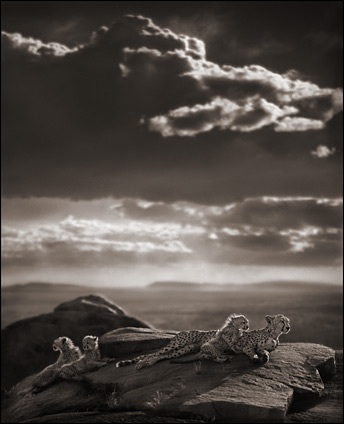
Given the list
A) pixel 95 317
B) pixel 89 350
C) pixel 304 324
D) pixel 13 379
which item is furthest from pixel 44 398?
pixel 304 324

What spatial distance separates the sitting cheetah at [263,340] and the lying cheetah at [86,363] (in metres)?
3.41

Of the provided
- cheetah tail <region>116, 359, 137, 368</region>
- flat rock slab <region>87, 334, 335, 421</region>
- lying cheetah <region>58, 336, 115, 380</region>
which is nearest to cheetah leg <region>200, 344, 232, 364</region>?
flat rock slab <region>87, 334, 335, 421</region>

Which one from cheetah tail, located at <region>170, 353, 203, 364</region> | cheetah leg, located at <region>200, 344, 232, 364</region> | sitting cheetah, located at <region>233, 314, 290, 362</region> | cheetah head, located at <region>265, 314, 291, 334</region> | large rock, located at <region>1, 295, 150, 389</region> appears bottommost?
large rock, located at <region>1, 295, 150, 389</region>

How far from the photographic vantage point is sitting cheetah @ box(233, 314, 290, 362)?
1130 centimetres

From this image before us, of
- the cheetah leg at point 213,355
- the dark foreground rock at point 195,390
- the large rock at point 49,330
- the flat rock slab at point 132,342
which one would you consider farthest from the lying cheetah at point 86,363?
the large rock at point 49,330

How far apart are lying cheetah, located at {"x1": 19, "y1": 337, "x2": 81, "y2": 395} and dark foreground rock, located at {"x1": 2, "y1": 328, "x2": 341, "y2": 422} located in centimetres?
A: 24

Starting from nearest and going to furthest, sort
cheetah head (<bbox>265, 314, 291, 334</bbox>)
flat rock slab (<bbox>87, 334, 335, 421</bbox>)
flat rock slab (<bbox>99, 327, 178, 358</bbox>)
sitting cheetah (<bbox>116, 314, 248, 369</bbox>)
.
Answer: flat rock slab (<bbox>87, 334, 335, 421</bbox>) → cheetah head (<bbox>265, 314, 291, 334</bbox>) → sitting cheetah (<bbox>116, 314, 248, 369</bbox>) → flat rock slab (<bbox>99, 327, 178, 358</bbox>)

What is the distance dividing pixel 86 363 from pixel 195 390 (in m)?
3.53

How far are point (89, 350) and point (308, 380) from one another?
16.3ft

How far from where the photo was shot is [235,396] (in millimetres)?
9922

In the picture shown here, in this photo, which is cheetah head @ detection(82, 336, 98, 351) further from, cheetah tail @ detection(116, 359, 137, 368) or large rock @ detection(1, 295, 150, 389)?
large rock @ detection(1, 295, 150, 389)

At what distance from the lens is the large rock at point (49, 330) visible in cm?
2162

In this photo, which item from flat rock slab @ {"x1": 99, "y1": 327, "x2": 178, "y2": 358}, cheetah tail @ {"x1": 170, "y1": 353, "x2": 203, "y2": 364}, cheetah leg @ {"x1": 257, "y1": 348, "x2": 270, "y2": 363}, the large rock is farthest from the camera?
the large rock

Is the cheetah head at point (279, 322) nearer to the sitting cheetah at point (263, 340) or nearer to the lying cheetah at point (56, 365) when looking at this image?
the sitting cheetah at point (263, 340)
